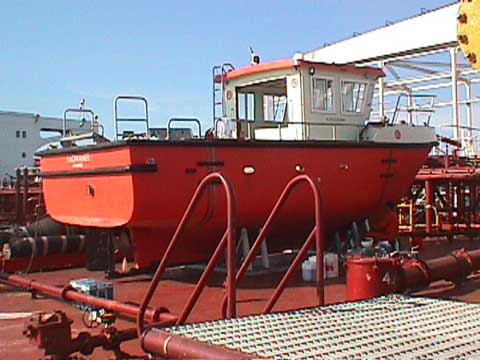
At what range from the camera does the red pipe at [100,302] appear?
14.7 ft

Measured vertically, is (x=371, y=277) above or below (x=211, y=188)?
below

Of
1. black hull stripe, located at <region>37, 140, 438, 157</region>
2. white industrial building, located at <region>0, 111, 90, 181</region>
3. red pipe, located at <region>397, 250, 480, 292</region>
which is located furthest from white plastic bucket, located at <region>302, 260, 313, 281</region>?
white industrial building, located at <region>0, 111, 90, 181</region>

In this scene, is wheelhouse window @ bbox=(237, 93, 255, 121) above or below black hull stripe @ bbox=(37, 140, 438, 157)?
above

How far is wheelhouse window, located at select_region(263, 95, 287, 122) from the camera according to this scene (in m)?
9.65

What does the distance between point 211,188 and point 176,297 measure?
141 centimetres

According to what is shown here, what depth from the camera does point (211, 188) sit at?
757 centimetres

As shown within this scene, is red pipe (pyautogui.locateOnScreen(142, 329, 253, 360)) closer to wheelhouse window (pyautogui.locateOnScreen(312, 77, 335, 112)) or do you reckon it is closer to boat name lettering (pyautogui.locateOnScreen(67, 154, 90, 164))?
boat name lettering (pyautogui.locateOnScreen(67, 154, 90, 164))

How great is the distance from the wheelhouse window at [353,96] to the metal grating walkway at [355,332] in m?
5.38

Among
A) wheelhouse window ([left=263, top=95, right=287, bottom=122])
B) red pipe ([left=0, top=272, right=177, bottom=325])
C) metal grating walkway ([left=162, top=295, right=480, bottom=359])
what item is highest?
wheelhouse window ([left=263, top=95, right=287, bottom=122])

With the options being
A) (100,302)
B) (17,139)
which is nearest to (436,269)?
(100,302)

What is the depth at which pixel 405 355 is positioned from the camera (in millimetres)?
3104

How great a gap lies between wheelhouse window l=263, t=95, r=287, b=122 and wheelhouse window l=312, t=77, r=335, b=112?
64cm

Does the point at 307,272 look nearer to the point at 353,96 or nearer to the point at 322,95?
the point at 322,95

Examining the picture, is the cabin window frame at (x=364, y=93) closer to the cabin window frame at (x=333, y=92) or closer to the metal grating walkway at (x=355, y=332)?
the cabin window frame at (x=333, y=92)
